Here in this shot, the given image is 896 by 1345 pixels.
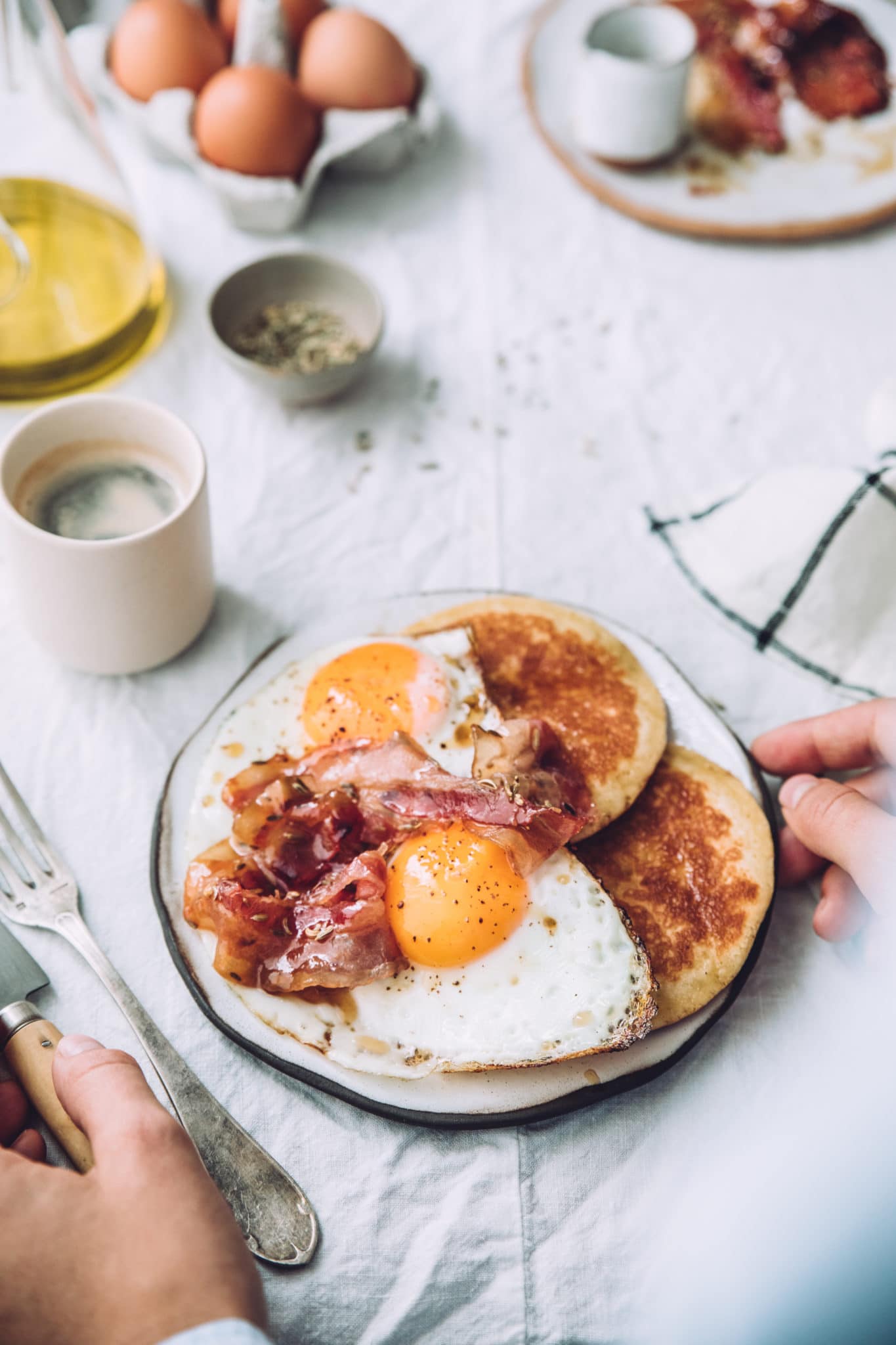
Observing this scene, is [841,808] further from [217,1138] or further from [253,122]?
[253,122]

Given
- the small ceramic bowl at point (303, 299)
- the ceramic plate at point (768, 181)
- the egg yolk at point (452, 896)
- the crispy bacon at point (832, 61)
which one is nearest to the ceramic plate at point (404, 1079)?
the egg yolk at point (452, 896)

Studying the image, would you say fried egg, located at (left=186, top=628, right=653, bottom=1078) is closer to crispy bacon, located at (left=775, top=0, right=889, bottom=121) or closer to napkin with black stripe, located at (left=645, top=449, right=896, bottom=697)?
napkin with black stripe, located at (left=645, top=449, right=896, bottom=697)

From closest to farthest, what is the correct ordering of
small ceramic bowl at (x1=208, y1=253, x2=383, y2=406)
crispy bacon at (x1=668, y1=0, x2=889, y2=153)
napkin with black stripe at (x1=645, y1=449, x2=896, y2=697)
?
napkin with black stripe at (x1=645, y1=449, x2=896, y2=697) < small ceramic bowl at (x1=208, y1=253, x2=383, y2=406) < crispy bacon at (x1=668, y1=0, x2=889, y2=153)

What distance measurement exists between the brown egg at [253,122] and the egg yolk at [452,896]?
4.07 feet

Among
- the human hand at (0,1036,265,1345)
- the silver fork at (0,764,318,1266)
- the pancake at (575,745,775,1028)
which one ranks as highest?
the human hand at (0,1036,265,1345)

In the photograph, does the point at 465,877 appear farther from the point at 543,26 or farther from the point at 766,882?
the point at 543,26

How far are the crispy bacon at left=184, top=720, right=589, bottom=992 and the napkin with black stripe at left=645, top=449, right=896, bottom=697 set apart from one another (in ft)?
1.55

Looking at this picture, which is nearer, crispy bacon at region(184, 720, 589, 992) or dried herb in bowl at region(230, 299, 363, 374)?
crispy bacon at region(184, 720, 589, 992)

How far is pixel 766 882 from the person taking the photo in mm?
1214

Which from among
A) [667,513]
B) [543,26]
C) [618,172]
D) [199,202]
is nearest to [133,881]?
[667,513]

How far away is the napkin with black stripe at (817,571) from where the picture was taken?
4.85 feet

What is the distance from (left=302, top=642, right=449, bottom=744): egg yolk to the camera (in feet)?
4.19

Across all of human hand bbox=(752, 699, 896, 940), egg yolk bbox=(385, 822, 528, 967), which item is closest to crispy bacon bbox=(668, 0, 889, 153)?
human hand bbox=(752, 699, 896, 940)

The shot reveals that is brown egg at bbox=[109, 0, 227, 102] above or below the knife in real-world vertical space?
above
